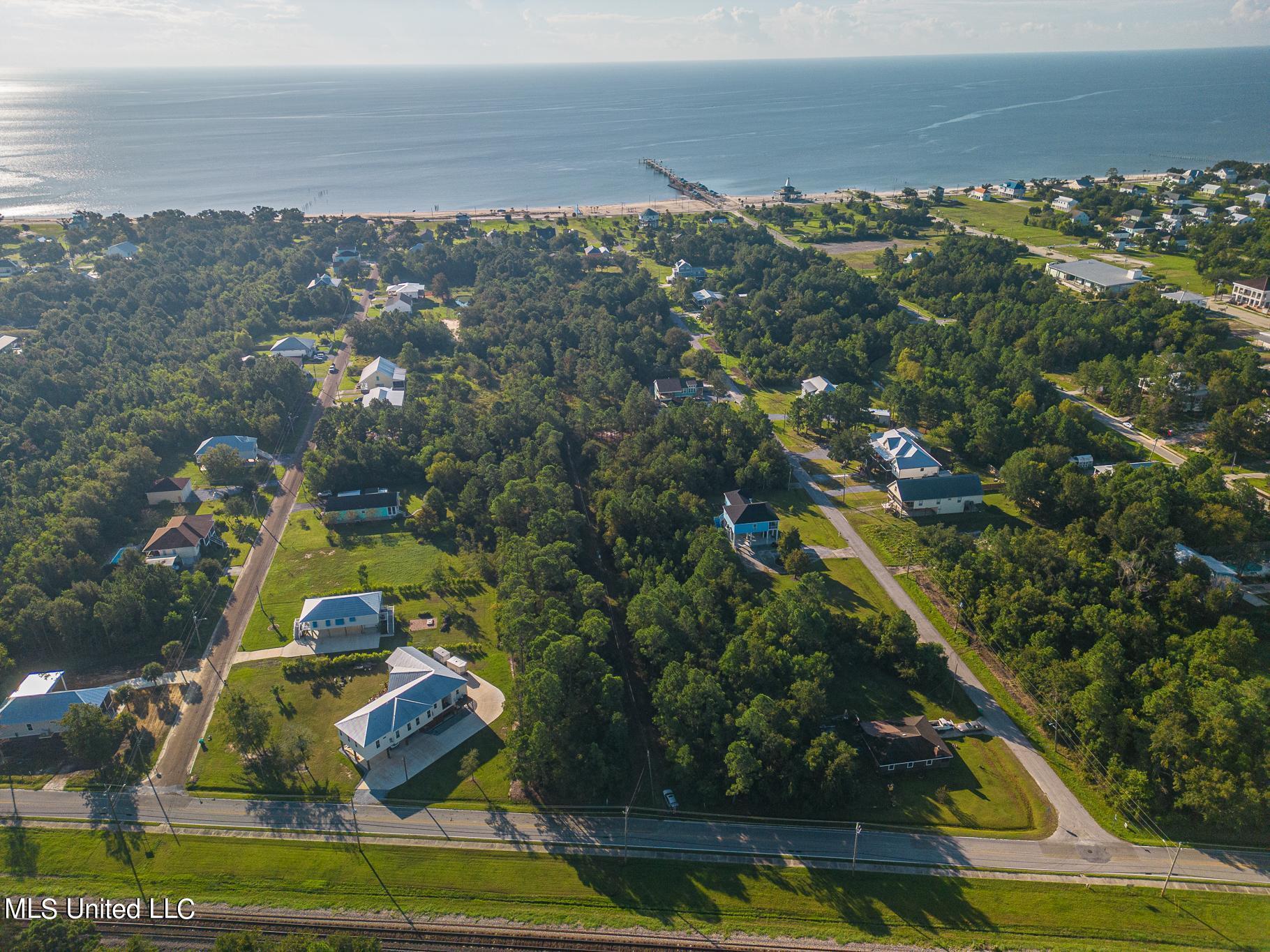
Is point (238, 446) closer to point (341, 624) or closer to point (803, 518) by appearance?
point (341, 624)

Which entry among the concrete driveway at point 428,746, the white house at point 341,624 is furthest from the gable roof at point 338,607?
the concrete driveway at point 428,746

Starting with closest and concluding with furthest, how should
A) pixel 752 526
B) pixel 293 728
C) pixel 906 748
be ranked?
pixel 906 748, pixel 293 728, pixel 752 526

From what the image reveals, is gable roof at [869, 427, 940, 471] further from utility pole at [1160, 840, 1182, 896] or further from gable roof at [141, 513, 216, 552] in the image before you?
gable roof at [141, 513, 216, 552]

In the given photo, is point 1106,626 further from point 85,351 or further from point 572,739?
point 85,351

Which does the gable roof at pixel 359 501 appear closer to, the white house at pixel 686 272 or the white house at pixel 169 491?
the white house at pixel 169 491

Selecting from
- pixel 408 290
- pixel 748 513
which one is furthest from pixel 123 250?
pixel 748 513

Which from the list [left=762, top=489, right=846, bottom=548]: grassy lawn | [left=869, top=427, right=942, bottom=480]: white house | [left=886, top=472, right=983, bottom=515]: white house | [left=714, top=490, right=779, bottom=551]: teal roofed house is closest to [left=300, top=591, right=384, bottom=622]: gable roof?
[left=714, top=490, right=779, bottom=551]: teal roofed house
